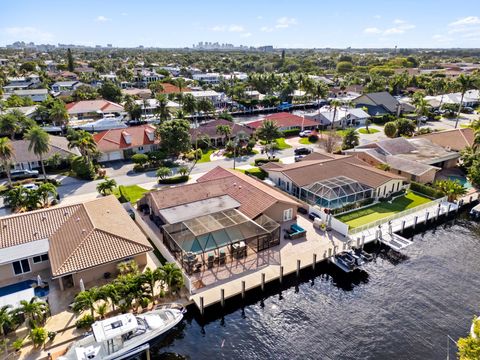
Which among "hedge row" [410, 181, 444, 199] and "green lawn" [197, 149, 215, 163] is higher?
"hedge row" [410, 181, 444, 199]

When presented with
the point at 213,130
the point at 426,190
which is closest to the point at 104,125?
the point at 213,130

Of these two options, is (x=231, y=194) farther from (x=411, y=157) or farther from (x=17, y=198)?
(x=411, y=157)

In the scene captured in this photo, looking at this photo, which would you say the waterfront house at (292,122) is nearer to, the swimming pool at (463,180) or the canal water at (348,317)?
the swimming pool at (463,180)

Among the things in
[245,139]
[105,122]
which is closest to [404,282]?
[245,139]

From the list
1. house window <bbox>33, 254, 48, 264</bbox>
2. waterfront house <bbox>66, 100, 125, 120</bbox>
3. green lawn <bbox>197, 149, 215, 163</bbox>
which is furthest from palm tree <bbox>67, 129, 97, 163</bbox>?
waterfront house <bbox>66, 100, 125, 120</bbox>

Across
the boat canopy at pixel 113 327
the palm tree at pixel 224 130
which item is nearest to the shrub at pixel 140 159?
the palm tree at pixel 224 130

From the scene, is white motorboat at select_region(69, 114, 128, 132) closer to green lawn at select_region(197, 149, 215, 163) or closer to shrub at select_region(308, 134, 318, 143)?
green lawn at select_region(197, 149, 215, 163)
